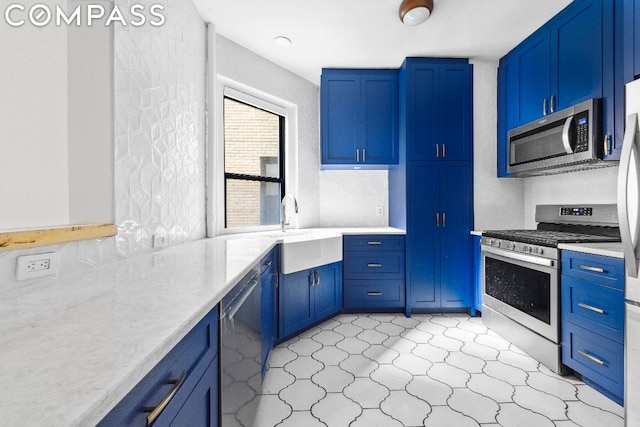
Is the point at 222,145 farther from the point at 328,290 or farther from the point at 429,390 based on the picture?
the point at 429,390

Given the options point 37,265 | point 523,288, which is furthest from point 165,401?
point 523,288

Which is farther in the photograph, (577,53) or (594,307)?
(577,53)

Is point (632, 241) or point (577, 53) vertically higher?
point (577, 53)

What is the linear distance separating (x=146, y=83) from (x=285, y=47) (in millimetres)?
1633

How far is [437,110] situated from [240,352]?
287 cm

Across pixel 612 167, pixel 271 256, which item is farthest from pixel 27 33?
pixel 612 167

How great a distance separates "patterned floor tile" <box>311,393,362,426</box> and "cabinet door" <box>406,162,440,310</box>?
61.0 inches

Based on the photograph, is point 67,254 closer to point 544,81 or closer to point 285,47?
point 285,47

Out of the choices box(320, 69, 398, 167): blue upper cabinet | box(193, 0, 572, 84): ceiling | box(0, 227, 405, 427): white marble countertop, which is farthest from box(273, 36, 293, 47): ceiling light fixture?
box(0, 227, 405, 427): white marble countertop

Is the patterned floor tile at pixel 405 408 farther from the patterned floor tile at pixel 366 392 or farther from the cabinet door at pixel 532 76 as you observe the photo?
the cabinet door at pixel 532 76

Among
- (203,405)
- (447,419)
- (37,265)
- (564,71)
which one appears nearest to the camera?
(203,405)

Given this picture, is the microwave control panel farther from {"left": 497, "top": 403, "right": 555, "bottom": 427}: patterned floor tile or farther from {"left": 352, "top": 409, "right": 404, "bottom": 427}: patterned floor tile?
{"left": 352, "top": 409, "right": 404, "bottom": 427}: patterned floor tile

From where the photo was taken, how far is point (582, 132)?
7.02 ft

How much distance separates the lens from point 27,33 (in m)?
1.19
